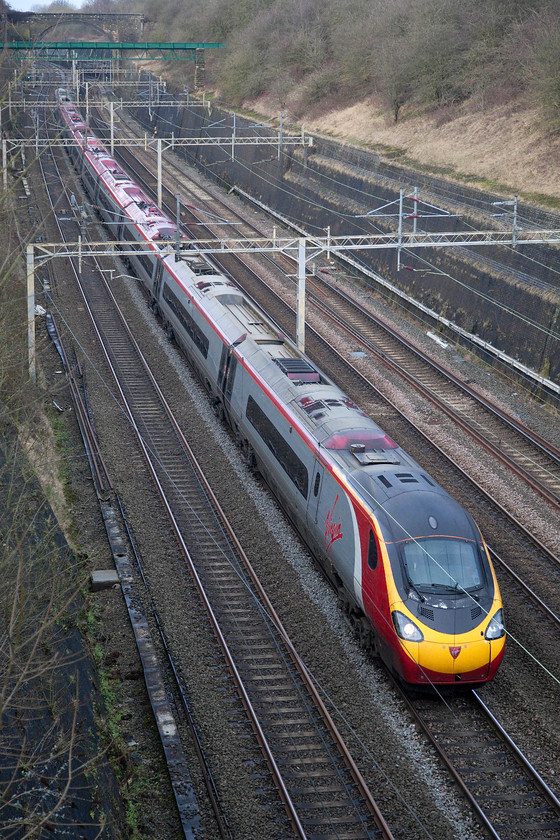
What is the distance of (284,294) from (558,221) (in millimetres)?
10652

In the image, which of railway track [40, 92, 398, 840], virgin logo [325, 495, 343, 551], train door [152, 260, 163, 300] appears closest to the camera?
railway track [40, 92, 398, 840]

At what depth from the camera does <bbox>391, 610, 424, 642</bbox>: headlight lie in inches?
476

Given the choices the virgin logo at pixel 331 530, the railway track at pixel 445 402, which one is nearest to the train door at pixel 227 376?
the railway track at pixel 445 402

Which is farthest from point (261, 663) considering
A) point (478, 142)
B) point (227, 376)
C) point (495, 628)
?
point (478, 142)

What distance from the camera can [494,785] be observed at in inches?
440

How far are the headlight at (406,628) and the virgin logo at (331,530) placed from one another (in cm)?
228

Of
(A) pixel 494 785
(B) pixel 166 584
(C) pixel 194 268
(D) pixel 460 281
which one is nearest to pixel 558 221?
(D) pixel 460 281

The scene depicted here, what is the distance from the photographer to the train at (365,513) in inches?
481

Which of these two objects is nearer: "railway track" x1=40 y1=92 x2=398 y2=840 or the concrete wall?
"railway track" x1=40 y1=92 x2=398 y2=840

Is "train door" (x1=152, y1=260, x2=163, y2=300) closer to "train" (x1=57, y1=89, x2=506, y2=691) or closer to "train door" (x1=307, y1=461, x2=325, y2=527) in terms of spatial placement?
"train" (x1=57, y1=89, x2=506, y2=691)

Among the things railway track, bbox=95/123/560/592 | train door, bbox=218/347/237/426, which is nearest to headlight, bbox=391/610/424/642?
railway track, bbox=95/123/560/592

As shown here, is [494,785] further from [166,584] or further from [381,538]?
[166,584]

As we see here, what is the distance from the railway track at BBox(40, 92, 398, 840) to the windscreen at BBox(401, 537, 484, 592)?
242 cm

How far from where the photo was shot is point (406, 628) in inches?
479
